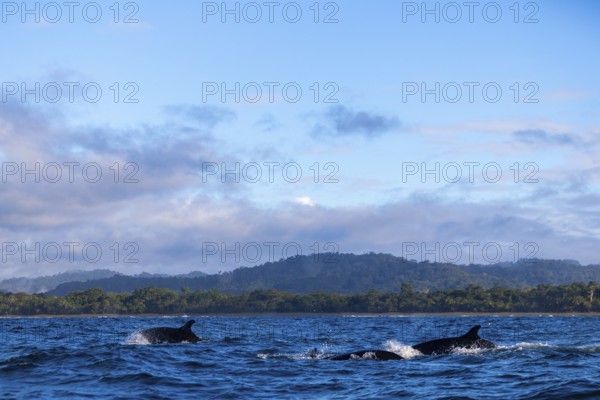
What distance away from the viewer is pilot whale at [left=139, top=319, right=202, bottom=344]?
4497cm

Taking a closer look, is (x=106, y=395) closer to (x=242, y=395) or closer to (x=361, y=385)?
(x=242, y=395)

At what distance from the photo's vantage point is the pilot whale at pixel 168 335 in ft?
148

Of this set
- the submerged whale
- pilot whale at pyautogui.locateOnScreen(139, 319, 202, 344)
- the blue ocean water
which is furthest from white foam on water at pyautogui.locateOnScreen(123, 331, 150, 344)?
the submerged whale

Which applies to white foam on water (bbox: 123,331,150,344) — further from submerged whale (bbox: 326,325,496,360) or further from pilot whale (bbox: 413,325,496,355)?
pilot whale (bbox: 413,325,496,355)

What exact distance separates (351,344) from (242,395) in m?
26.5

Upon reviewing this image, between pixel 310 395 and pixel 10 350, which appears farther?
pixel 10 350

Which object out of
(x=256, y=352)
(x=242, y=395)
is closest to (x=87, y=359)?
(x=256, y=352)

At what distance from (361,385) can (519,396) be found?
521 cm

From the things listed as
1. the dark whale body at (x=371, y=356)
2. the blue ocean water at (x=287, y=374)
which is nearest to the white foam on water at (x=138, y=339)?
the blue ocean water at (x=287, y=374)

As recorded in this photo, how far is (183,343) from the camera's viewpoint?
148 feet

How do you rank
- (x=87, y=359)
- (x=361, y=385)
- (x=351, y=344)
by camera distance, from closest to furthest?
(x=361, y=385) < (x=87, y=359) < (x=351, y=344)

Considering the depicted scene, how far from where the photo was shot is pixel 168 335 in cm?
4588

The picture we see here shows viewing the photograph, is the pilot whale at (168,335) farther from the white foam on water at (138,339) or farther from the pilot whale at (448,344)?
the pilot whale at (448,344)

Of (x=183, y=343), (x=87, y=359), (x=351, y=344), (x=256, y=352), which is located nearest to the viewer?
(x=87, y=359)
